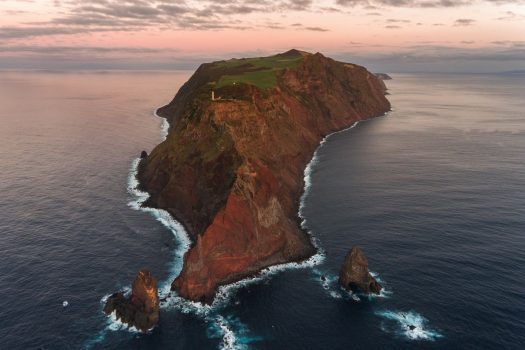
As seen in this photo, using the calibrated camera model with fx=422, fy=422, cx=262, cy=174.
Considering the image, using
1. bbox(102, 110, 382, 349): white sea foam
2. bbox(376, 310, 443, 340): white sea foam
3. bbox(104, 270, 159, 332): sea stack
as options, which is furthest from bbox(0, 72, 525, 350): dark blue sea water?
bbox(104, 270, 159, 332): sea stack

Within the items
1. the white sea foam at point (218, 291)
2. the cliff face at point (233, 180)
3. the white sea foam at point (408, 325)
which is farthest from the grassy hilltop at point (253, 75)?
the white sea foam at point (408, 325)

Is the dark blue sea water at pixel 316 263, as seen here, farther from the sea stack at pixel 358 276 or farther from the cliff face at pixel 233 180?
the cliff face at pixel 233 180

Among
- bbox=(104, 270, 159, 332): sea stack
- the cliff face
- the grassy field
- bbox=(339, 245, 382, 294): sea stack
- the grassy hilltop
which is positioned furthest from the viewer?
the grassy field

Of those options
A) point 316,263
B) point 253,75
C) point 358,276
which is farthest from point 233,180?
point 253,75

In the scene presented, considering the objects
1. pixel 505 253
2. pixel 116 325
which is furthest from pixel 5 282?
pixel 505 253

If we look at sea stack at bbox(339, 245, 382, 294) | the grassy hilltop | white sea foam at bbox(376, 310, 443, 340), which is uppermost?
the grassy hilltop

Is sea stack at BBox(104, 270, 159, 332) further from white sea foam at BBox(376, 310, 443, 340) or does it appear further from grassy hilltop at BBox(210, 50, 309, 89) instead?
grassy hilltop at BBox(210, 50, 309, 89)
